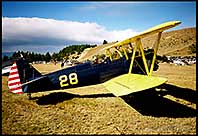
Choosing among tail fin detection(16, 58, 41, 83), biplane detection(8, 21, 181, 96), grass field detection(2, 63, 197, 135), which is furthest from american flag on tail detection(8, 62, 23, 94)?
grass field detection(2, 63, 197, 135)

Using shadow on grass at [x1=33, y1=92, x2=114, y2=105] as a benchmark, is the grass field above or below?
below

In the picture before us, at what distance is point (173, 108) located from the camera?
6996 millimetres

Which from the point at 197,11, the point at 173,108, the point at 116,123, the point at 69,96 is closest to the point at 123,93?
the point at 116,123

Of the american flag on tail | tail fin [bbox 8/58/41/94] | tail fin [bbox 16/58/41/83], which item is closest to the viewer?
the american flag on tail

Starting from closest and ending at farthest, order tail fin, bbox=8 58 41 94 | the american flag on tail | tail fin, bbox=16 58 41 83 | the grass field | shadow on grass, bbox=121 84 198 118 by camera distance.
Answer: the grass field → shadow on grass, bbox=121 84 198 118 → the american flag on tail → tail fin, bbox=8 58 41 94 → tail fin, bbox=16 58 41 83

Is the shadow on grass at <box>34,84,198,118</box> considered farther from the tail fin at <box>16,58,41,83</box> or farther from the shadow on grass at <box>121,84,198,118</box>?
the tail fin at <box>16,58,41,83</box>

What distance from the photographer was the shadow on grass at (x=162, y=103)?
6527 mm

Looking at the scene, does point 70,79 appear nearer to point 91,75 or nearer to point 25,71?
point 91,75

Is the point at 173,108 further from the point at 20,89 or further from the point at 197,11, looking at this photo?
the point at 20,89

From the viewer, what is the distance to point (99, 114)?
6.45 meters

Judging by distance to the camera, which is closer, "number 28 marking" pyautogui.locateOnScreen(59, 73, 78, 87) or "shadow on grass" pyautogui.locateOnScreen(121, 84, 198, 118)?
"shadow on grass" pyautogui.locateOnScreen(121, 84, 198, 118)

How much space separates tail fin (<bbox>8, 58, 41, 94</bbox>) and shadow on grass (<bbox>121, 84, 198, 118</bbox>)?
4.28 meters

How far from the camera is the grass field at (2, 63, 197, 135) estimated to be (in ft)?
17.2

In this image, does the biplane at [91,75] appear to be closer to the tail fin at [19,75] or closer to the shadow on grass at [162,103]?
the tail fin at [19,75]
